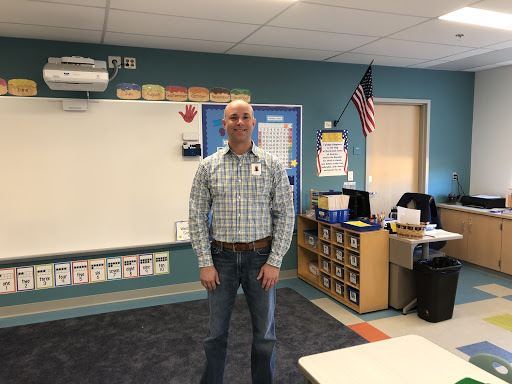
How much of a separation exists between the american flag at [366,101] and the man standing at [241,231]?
8.17ft

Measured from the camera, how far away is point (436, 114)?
209 inches

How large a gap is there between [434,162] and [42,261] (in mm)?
4856

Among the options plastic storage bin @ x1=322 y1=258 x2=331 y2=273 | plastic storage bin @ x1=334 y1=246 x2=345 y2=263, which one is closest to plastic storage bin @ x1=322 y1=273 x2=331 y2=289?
plastic storage bin @ x1=322 y1=258 x2=331 y2=273

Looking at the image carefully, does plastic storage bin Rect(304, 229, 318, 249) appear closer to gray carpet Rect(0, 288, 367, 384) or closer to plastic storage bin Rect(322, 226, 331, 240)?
plastic storage bin Rect(322, 226, 331, 240)

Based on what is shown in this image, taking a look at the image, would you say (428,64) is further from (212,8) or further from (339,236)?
(212,8)

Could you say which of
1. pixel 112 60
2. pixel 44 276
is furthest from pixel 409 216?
pixel 44 276

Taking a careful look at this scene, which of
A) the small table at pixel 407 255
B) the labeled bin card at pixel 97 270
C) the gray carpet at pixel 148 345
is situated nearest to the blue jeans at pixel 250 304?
the gray carpet at pixel 148 345

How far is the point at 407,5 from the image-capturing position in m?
2.82

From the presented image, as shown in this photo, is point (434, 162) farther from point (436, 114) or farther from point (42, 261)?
point (42, 261)

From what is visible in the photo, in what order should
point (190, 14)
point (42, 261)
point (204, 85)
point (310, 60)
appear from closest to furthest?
point (190, 14)
point (42, 261)
point (204, 85)
point (310, 60)

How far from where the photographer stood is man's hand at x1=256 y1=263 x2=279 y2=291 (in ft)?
6.60

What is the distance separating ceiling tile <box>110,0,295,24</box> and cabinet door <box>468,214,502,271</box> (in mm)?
3534

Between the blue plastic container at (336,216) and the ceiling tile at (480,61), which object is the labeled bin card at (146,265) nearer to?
the blue plastic container at (336,216)

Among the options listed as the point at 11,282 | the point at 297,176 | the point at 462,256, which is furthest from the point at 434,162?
the point at 11,282
